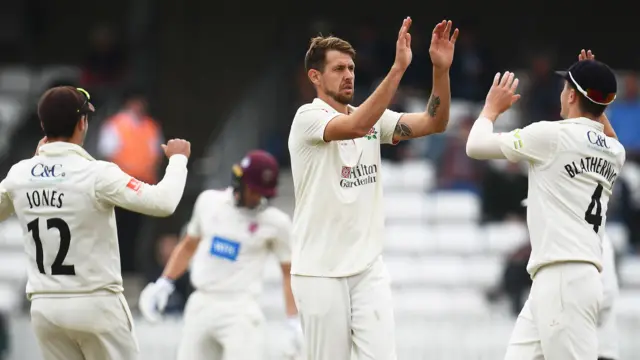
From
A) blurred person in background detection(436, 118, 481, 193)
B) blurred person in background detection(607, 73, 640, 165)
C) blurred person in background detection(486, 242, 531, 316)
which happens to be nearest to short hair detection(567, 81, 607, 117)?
blurred person in background detection(486, 242, 531, 316)

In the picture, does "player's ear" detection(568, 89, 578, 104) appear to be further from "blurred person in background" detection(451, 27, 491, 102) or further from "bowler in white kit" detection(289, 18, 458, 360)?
"blurred person in background" detection(451, 27, 491, 102)

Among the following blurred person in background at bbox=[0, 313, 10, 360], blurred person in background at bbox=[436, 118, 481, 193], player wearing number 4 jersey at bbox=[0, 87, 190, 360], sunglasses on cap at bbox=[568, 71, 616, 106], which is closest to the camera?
player wearing number 4 jersey at bbox=[0, 87, 190, 360]

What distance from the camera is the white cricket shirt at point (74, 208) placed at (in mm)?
7891

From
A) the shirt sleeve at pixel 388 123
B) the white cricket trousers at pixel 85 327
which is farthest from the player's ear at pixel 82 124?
the shirt sleeve at pixel 388 123

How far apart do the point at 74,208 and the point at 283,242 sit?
2.66 meters

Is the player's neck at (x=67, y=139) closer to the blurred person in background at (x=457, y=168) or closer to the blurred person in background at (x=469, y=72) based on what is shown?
the blurred person in background at (x=457, y=168)

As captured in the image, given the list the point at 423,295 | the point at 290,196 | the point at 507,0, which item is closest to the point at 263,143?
the point at 290,196

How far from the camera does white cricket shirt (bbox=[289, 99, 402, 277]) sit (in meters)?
8.12

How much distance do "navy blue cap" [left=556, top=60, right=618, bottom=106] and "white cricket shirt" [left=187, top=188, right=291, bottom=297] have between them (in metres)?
3.01

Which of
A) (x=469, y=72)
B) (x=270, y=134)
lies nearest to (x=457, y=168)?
(x=469, y=72)

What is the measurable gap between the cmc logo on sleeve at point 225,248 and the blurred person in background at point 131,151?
5.99 m

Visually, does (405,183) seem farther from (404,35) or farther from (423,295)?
(404,35)

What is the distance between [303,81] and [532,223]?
9493 mm

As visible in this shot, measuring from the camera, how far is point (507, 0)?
19.6m
